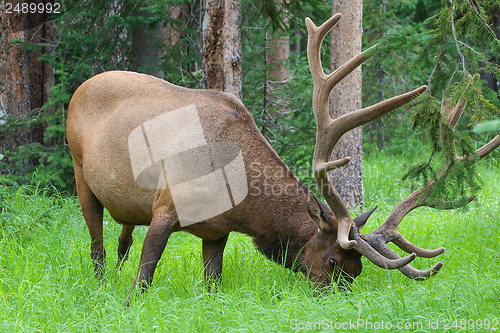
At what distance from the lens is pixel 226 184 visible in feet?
14.9

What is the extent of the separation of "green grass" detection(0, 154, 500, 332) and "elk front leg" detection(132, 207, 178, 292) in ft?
0.37

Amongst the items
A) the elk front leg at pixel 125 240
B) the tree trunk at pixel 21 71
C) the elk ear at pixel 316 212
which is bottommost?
the elk front leg at pixel 125 240

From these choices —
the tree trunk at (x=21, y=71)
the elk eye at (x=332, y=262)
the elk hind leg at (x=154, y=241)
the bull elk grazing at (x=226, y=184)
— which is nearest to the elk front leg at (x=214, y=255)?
the bull elk grazing at (x=226, y=184)

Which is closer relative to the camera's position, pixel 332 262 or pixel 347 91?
pixel 332 262

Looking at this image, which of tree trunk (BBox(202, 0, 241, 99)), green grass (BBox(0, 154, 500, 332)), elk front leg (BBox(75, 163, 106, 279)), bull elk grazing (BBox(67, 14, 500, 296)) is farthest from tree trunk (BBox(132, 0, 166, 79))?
bull elk grazing (BBox(67, 14, 500, 296))

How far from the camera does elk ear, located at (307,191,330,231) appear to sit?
4551 mm

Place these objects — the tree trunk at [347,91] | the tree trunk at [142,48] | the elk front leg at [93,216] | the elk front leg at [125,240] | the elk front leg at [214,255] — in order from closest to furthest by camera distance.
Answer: the elk front leg at [214,255], the elk front leg at [93,216], the elk front leg at [125,240], the tree trunk at [347,91], the tree trunk at [142,48]

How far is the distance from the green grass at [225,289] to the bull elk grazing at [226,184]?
0.26 metres

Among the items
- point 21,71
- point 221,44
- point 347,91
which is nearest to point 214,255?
point 221,44

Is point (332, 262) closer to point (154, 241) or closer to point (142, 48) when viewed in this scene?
point (154, 241)

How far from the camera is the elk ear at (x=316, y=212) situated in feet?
14.9

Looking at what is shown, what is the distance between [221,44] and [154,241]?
2926 millimetres

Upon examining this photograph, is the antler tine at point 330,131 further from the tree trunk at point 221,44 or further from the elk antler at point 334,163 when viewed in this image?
the tree trunk at point 221,44

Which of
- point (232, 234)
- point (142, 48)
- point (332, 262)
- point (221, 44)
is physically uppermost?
point (221, 44)
